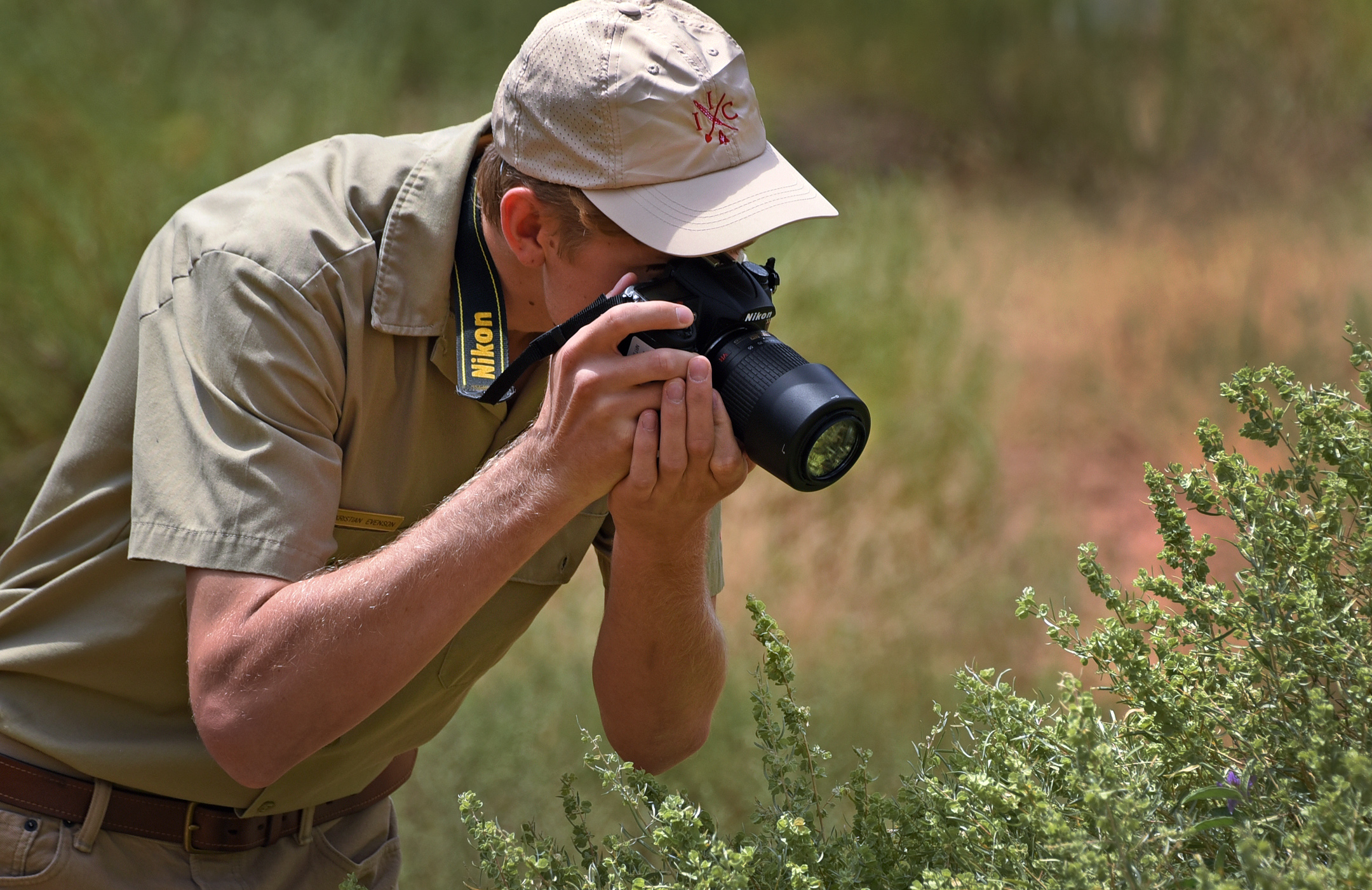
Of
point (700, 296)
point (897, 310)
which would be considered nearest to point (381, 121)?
point (897, 310)

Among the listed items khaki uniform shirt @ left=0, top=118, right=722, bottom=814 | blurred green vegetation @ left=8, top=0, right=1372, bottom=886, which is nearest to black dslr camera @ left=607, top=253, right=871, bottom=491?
khaki uniform shirt @ left=0, top=118, right=722, bottom=814

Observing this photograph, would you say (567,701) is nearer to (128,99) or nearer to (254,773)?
(254,773)

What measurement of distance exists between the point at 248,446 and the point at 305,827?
53cm

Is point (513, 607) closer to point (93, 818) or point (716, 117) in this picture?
point (93, 818)

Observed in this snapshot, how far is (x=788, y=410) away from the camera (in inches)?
37.7

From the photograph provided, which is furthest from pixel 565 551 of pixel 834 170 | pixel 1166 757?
pixel 834 170

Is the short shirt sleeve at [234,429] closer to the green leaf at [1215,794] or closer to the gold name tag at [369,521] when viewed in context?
the gold name tag at [369,521]

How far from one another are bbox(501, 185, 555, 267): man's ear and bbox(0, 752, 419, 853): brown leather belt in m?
0.65

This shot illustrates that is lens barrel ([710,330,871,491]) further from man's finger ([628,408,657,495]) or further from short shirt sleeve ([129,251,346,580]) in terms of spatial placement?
short shirt sleeve ([129,251,346,580])

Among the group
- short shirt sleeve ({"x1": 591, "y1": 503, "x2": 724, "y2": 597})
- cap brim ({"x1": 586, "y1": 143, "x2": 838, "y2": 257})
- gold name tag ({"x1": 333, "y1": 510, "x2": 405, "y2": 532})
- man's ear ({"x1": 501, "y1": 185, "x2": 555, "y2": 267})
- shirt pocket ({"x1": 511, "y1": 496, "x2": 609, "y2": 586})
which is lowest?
short shirt sleeve ({"x1": 591, "y1": 503, "x2": 724, "y2": 597})

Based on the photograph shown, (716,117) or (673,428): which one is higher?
(716,117)

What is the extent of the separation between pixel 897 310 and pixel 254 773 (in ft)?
6.37

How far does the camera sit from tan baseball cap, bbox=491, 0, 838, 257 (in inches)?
42.7

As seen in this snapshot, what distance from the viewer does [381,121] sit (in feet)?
9.20
